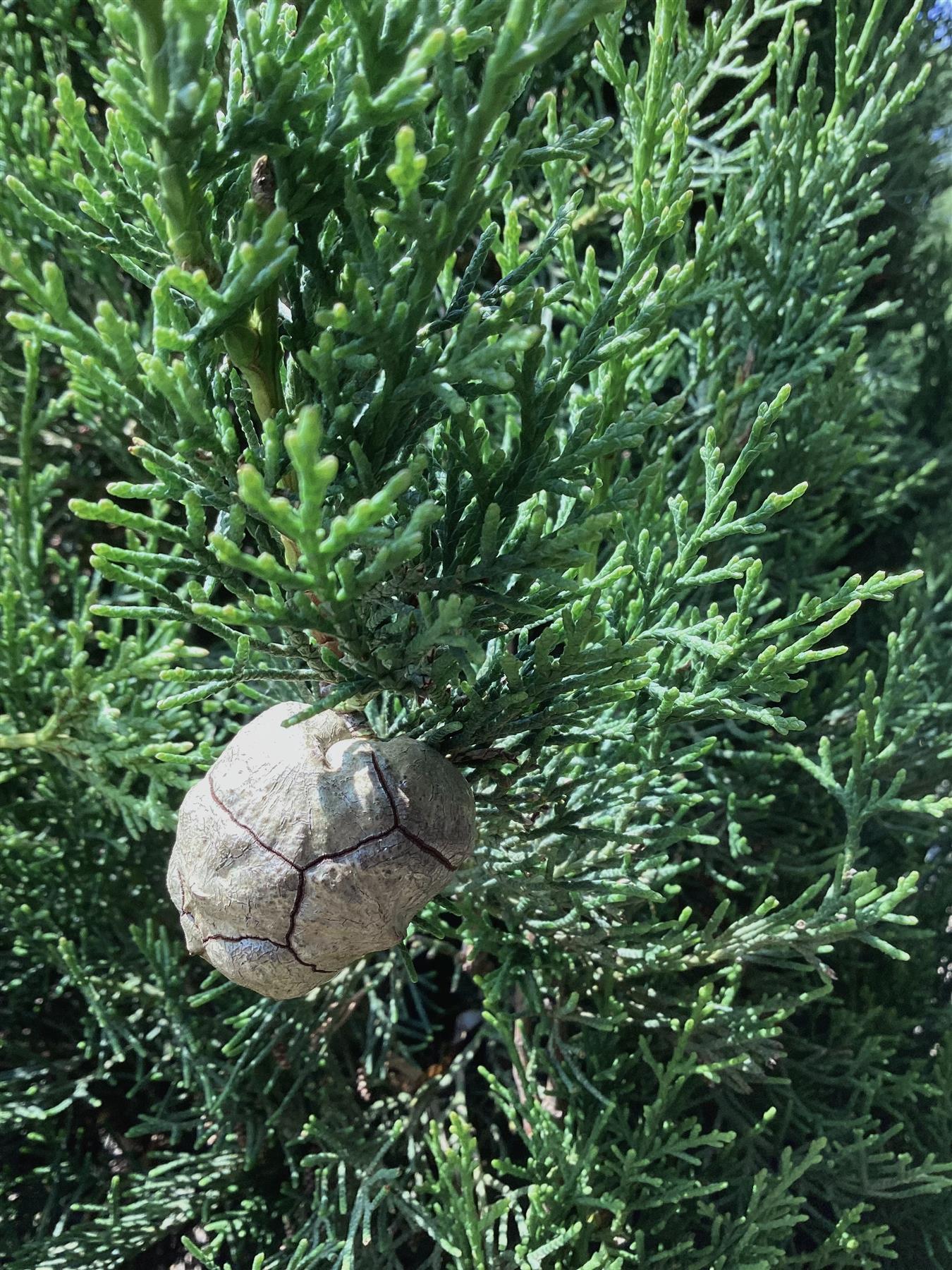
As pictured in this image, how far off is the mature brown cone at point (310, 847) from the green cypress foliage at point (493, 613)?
10 centimetres

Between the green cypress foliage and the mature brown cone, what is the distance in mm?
101

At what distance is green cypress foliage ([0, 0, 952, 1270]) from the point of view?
96 cm

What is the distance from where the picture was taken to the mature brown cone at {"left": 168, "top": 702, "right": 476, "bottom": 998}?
1.03 metres

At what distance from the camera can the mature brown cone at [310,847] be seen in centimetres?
103

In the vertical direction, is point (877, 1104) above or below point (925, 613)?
below

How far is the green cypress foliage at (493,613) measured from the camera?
0.96 m

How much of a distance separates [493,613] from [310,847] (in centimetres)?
38

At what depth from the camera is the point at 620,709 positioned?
5.35 feet

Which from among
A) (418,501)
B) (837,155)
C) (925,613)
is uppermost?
(837,155)

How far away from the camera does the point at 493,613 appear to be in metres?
1.19

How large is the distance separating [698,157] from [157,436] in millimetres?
2027

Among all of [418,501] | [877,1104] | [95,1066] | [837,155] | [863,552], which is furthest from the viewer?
A: [863,552]

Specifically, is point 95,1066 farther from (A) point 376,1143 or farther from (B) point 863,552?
(B) point 863,552

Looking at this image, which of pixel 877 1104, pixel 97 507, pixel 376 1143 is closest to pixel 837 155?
pixel 97 507
